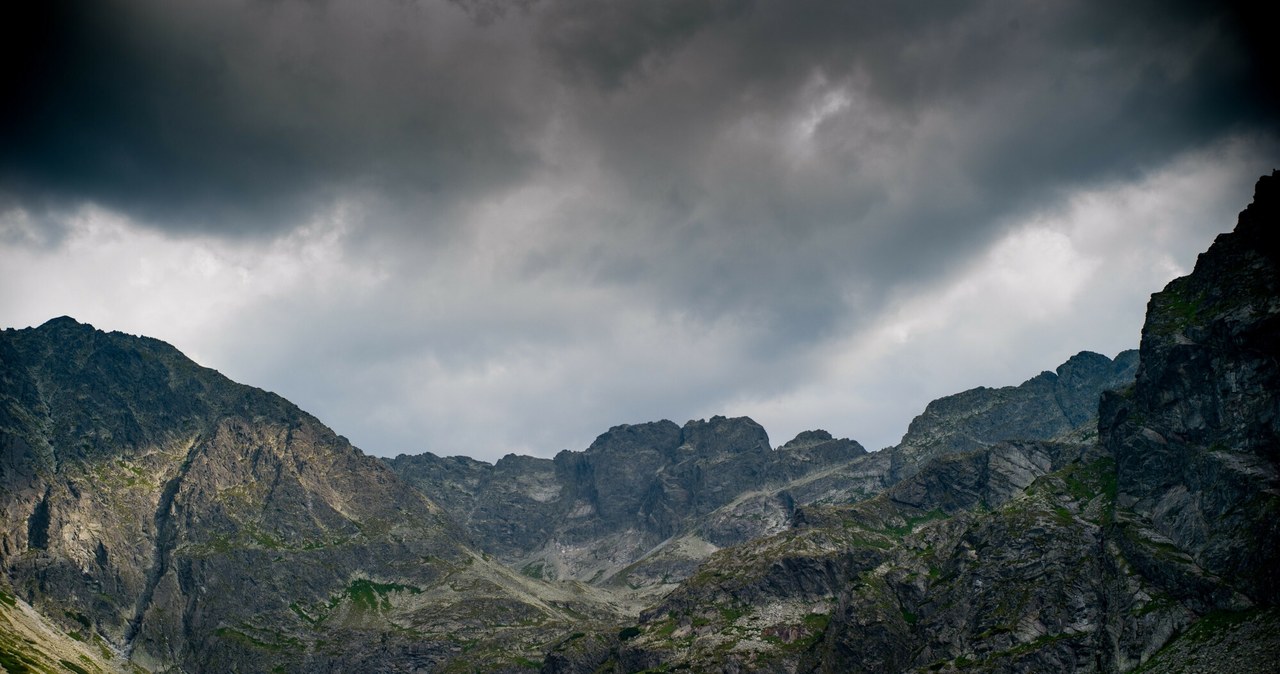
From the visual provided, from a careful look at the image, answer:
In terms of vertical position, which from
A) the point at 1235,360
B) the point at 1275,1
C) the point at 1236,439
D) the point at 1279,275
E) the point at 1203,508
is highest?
the point at 1275,1

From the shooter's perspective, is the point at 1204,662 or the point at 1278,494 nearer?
the point at 1204,662

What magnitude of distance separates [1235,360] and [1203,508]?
133 feet

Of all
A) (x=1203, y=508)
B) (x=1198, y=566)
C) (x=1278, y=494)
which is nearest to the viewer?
(x=1278, y=494)

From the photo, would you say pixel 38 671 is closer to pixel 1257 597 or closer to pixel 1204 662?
pixel 1204 662

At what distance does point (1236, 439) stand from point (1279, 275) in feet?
150

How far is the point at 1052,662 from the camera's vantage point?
18850cm

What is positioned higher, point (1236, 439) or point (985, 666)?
point (1236, 439)

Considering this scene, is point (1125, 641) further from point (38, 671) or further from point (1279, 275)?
point (38, 671)

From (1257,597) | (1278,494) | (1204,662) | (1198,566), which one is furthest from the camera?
(1198,566)

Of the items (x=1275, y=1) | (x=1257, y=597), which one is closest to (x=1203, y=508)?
(x=1257, y=597)

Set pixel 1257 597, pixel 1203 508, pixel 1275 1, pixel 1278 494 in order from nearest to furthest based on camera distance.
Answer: pixel 1275 1 → pixel 1257 597 → pixel 1278 494 → pixel 1203 508

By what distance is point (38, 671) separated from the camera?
564 ft

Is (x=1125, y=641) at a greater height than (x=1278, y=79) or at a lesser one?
lesser

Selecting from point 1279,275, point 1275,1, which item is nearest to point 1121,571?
point 1279,275
